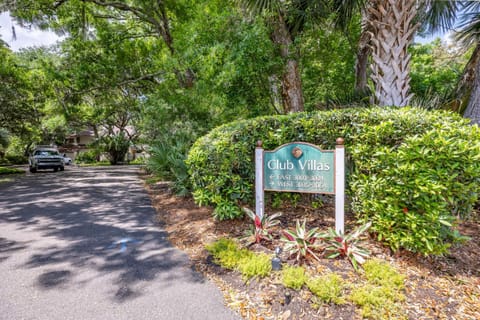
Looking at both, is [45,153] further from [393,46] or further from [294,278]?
[393,46]

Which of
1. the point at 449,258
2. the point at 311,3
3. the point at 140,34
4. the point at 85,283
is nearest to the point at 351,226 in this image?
the point at 449,258

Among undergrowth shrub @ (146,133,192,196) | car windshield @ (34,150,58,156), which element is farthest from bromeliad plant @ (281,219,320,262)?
car windshield @ (34,150,58,156)

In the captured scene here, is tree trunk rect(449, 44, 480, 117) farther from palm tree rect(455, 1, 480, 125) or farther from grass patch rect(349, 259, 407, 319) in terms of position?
grass patch rect(349, 259, 407, 319)

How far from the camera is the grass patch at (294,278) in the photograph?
2410 mm

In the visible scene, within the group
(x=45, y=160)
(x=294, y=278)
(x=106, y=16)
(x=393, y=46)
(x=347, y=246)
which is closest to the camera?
(x=294, y=278)

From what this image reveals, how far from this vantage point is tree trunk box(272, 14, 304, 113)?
6559 mm

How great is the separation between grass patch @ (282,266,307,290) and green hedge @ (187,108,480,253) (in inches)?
47.0

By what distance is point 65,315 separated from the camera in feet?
7.34

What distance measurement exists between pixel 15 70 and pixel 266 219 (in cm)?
1518

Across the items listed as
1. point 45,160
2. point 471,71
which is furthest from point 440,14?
point 45,160

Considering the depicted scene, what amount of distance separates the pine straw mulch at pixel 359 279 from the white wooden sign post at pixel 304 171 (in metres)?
0.68

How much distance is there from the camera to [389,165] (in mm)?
2885

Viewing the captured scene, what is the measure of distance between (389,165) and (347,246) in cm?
110

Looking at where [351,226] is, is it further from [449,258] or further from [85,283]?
[85,283]
